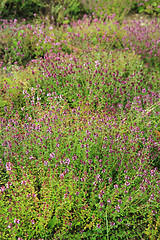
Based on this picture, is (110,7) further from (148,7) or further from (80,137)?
(80,137)

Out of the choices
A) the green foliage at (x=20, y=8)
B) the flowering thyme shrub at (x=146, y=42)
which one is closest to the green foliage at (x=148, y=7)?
the flowering thyme shrub at (x=146, y=42)

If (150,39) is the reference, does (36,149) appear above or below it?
below

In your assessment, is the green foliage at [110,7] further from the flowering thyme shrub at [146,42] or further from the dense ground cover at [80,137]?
the flowering thyme shrub at [146,42]

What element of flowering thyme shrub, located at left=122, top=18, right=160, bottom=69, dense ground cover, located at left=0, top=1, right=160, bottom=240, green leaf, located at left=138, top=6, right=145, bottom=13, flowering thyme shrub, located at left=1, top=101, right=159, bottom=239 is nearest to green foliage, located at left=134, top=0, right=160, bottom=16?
green leaf, located at left=138, top=6, right=145, bottom=13

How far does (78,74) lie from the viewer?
398 cm

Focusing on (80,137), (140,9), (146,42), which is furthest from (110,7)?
(80,137)

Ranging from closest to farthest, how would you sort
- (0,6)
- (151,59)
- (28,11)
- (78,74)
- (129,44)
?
(78,74) < (151,59) < (129,44) < (0,6) < (28,11)

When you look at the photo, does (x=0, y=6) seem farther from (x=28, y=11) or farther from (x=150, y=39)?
(x=150, y=39)

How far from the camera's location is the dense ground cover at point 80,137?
234 cm

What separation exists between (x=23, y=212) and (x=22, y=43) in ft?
13.5

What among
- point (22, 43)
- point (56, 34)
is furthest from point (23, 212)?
point (56, 34)

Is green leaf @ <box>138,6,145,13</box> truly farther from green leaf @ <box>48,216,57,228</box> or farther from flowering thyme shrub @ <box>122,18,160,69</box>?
green leaf @ <box>48,216,57,228</box>

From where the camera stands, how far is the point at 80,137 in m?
2.88

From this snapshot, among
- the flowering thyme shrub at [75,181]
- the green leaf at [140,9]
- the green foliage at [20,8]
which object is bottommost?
the flowering thyme shrub at [75,181]
